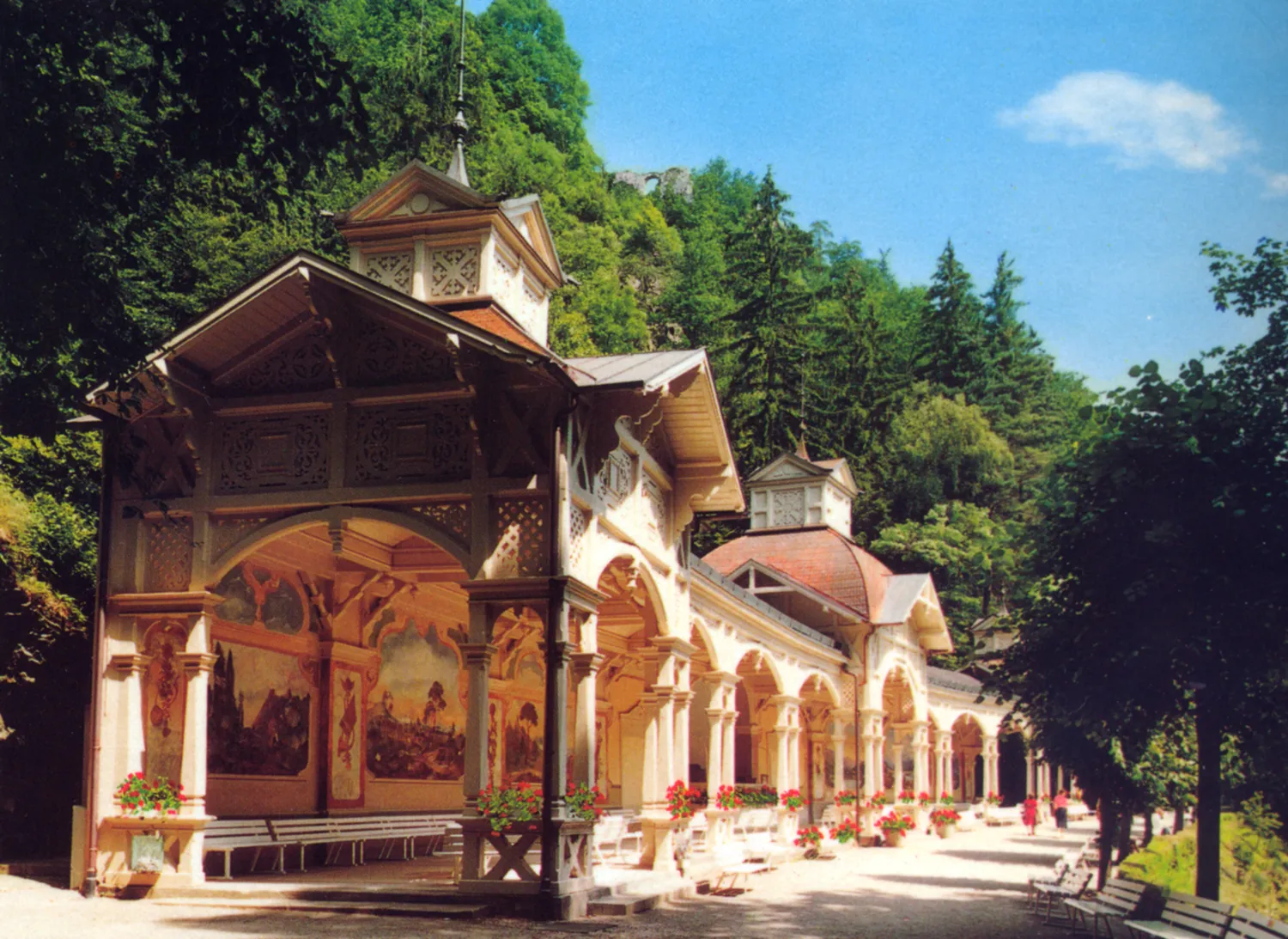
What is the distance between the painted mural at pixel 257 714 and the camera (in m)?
15.8

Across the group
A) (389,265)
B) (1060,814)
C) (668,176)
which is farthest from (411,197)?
(668,176)

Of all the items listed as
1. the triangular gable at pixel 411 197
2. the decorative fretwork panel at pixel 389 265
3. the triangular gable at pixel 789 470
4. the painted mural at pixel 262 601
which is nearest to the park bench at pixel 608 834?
the painted mural at pixel 262 601

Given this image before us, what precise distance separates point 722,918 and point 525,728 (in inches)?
358

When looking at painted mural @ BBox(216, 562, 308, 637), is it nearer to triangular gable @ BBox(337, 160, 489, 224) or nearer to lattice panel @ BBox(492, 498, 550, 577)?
lattice panel @ BBox(492, 498, 550, 577)

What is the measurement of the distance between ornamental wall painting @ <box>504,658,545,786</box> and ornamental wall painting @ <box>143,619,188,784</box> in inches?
294

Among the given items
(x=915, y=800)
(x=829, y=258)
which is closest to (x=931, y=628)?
(x=915, y=800)

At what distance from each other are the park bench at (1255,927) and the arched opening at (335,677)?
881 centimetres

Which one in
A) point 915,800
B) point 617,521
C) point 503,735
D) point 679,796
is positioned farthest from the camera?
point 915,800

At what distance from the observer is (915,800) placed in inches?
1364

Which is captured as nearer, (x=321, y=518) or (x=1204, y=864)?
(x=1204, y=864)

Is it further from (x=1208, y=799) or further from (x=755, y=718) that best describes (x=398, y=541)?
(x=755, y=718)

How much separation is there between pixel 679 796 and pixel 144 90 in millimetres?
11795

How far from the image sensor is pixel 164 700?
1486cm

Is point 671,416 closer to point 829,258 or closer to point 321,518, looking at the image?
point 321,518
